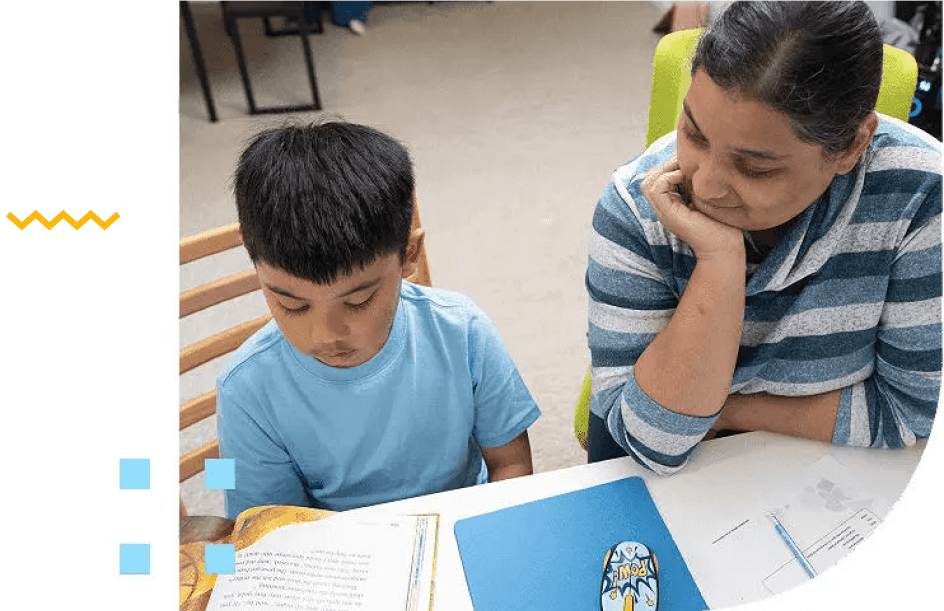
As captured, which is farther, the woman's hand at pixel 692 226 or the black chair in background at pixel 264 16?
the black chair in background at pixel 264 16

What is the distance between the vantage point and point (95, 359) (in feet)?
1.32

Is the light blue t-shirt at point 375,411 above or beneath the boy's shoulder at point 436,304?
beneath

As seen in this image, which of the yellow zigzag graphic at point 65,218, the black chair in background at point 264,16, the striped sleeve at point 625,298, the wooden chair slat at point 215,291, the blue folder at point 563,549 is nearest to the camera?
the yellow zigzag graphic at point 65,218

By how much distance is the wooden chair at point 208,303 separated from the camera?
3.42 feet

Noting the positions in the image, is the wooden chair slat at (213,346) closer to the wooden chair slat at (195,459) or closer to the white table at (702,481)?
the wooden chair slat at (195,459)

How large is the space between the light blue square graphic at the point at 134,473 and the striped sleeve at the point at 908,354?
761 mm

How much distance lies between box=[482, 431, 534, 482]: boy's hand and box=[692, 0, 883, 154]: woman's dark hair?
578 millimetres

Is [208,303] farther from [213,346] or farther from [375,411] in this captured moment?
[375,411]

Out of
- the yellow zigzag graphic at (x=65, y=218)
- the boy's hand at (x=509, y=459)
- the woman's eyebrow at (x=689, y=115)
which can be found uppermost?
the yellow zigzag graphic at (x=65, y=218)

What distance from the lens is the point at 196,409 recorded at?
114cm

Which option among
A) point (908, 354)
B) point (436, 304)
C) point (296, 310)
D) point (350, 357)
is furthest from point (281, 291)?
point (908, 354)

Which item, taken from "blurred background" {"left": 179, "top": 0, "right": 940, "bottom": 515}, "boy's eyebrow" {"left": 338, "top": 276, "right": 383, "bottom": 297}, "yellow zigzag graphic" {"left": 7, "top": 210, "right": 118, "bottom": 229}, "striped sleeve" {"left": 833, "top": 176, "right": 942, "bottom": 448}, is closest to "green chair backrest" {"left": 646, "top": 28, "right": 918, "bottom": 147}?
"blurred background" {"left": 179, "top": 0, "right": 940, "bottom": 515}

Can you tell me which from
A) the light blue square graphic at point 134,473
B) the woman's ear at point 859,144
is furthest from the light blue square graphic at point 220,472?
the woman's ear at point 859,144

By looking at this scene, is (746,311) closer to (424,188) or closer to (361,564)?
(361,564)
